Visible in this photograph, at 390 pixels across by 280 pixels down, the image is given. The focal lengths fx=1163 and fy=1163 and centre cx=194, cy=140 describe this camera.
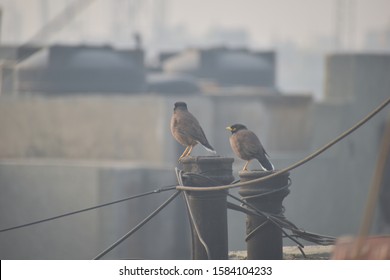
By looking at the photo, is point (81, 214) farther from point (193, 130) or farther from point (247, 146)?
point (247, 146)

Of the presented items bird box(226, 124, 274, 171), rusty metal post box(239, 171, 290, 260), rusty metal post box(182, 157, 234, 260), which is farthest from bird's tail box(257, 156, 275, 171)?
rusty metal post box(182, 157, 234, 260)

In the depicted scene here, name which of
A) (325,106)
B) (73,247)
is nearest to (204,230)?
(73,247)

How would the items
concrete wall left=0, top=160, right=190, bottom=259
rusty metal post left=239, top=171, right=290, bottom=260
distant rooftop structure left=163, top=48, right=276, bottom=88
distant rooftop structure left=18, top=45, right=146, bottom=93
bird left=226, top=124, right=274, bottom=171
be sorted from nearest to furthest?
1. rusty metal post left=239, top=171, right=290, bottom=260
2. bird left=226, top=124, right=274, bottom=171
3. concrete wall left=0, top=160, right=190, bottom=259
4. distant rooftop structure left=18, top=45, right=146, bottom=93
5. distant rooftop structure left=163, top=48, right=276, bottom=88

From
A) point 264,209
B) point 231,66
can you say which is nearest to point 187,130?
point 264,209

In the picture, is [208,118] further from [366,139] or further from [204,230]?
[204,230]

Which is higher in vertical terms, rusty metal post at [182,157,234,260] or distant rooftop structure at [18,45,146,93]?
distant rooftop structure at [18,45,146,93]

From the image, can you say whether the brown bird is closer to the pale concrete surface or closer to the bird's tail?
the bird's tail

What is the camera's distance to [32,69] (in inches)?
1560

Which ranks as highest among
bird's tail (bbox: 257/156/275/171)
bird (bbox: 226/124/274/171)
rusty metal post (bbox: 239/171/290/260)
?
bird (bbox: 226/124/274/171)

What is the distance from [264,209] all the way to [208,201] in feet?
1.86

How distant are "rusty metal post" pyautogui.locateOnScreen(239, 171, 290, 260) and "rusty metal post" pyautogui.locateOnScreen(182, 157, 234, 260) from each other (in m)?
0.26

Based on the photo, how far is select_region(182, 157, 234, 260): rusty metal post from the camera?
8914mm

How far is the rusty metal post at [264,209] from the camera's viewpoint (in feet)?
30.0
